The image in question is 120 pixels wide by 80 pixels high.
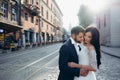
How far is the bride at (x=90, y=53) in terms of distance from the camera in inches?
119

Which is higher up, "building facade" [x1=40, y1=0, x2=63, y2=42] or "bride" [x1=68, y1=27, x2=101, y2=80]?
"building facade" [x1=40, y1=0, x2=63, y2=42]

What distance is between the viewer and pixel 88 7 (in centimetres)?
5488

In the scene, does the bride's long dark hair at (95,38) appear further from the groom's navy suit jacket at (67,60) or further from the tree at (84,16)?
the tree at (84,16)

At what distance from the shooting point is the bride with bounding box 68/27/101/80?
302 cm

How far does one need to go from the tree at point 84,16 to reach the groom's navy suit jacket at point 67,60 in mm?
50701

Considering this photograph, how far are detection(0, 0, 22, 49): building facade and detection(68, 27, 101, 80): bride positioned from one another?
22.3 m

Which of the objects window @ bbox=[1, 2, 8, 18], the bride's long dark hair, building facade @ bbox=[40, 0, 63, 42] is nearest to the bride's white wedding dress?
the bride's long dark hair

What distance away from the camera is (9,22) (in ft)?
92.8

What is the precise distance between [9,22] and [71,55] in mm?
26209

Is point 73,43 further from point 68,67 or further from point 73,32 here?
point 68,67

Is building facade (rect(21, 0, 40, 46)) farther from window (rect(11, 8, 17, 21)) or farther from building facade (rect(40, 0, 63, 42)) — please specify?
building facade (rect(40, 0, 63, 42))

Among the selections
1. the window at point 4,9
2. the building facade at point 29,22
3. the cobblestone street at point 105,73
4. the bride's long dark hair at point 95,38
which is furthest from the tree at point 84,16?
the bride's long dark hair at point 95,38

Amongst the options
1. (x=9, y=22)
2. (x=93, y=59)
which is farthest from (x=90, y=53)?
(x=9, y=22)

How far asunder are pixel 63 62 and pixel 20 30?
30705 mm
